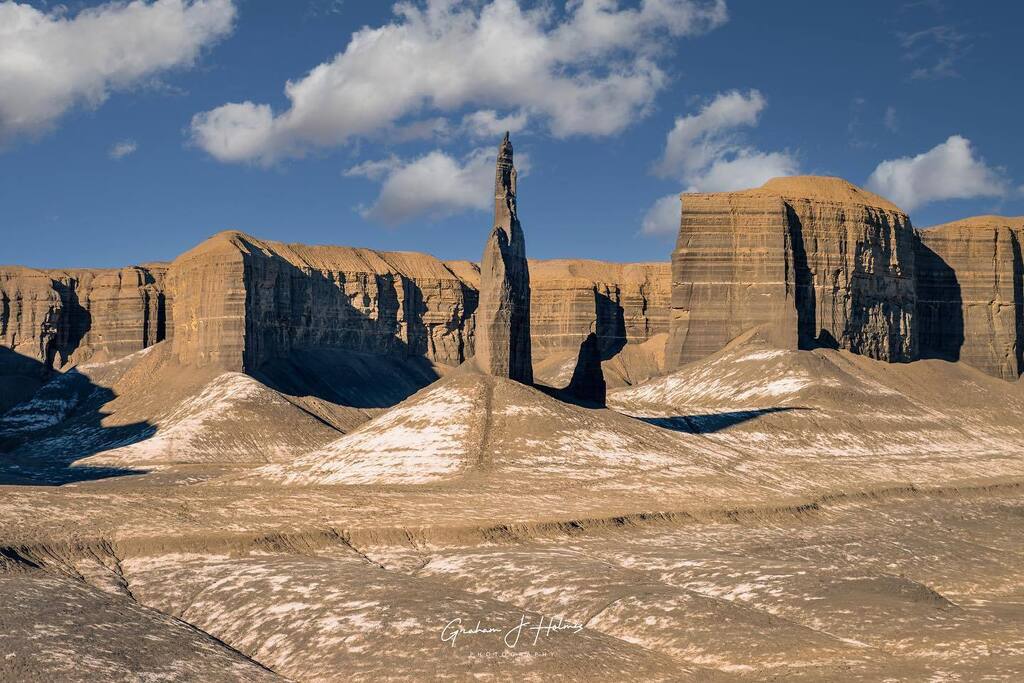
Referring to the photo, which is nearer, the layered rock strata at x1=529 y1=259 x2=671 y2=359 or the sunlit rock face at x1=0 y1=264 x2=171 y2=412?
the sunlit rock face at x1=0 y1=264 x2=171 y2=412

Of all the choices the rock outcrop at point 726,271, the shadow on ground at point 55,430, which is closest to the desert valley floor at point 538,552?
the shadow on ground at point 55,430

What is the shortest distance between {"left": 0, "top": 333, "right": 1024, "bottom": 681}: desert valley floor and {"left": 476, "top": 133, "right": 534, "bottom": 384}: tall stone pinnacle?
86.9 inches

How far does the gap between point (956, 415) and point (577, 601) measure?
84073 millimetres

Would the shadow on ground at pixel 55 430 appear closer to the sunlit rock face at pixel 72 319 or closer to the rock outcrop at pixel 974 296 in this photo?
the sunlit rock face at pixel 72 319

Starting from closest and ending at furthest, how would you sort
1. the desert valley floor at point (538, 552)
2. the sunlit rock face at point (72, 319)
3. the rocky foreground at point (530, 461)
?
the desert valley floor at point (538, 552)
the rocky foreground at point (530, 461)
the sunlit rock face at point (72, 319)

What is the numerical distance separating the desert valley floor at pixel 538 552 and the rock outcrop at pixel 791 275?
21067 millimetres

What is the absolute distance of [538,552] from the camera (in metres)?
49.4

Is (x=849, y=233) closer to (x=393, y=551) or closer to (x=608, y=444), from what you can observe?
(x=608, y=444)

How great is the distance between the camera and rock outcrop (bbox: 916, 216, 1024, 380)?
138 m

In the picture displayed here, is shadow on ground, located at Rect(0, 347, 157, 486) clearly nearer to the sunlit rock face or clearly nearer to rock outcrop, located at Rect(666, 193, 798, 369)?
the sunlit rock face

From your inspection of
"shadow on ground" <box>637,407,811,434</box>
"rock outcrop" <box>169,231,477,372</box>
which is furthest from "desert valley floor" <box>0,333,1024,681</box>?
"rock outcrop" <box>169,231,477,372</box>

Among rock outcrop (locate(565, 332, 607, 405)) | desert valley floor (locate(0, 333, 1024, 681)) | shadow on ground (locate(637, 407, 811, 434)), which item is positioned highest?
rock outcrop (locate(565, 332, 607, 405))

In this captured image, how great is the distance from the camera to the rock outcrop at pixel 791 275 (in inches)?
4966

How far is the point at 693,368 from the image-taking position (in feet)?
412
